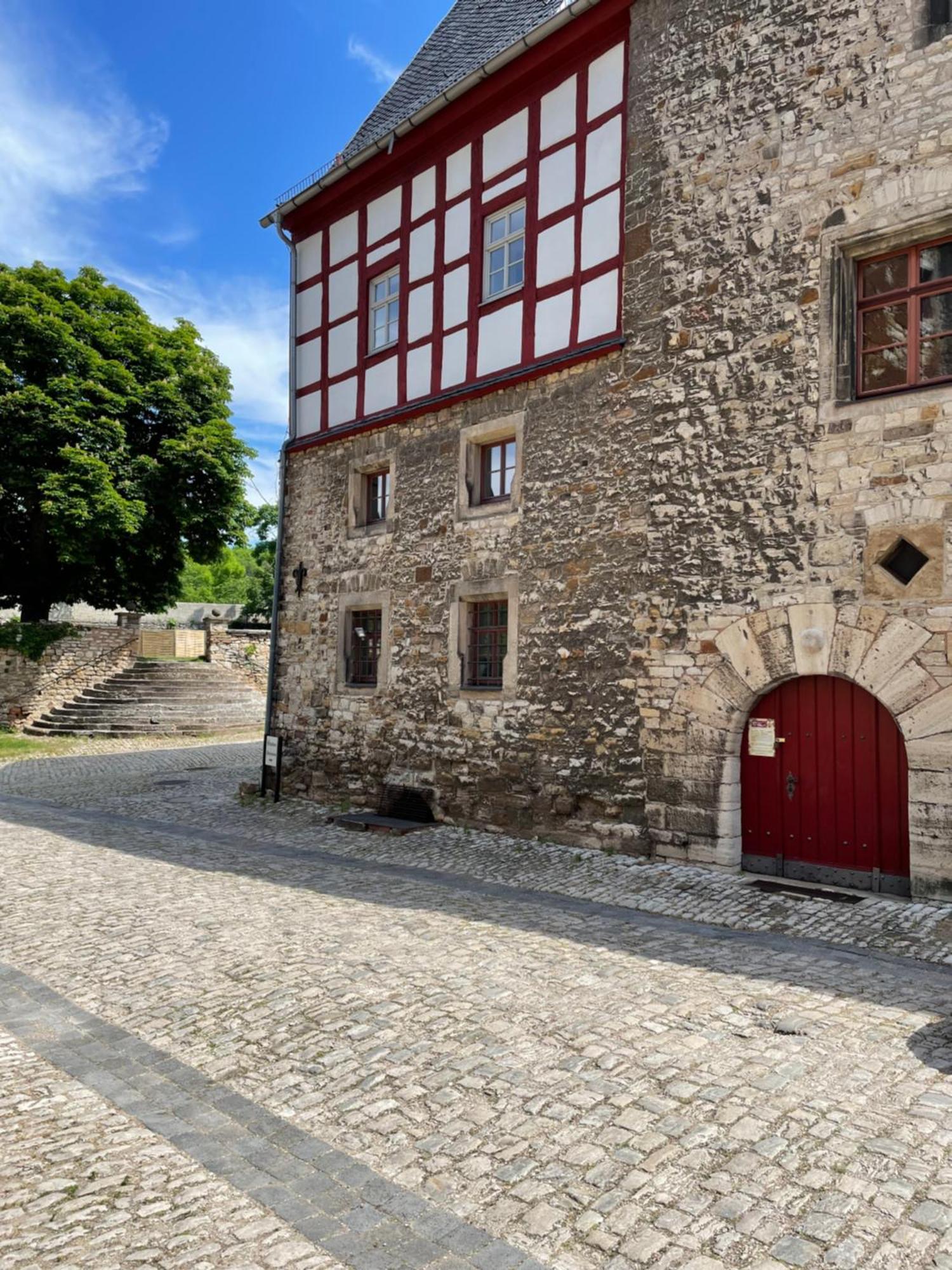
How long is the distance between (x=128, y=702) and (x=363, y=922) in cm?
1630

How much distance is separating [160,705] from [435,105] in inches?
578

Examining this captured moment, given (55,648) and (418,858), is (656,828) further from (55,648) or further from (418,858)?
(55,648)

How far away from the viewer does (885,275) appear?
7.16 m

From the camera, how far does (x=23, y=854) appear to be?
853 cm

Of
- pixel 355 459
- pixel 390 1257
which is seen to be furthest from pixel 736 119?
pixel 390 1257

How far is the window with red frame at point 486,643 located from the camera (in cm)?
991

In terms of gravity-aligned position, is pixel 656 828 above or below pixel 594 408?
Result: below

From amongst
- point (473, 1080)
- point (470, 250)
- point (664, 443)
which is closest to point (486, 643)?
point (664, 443)

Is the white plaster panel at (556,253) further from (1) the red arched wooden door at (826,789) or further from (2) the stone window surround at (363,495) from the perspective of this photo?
(1) the red arched wooden door at (826,789)

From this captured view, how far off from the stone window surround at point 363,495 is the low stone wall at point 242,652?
41.3ft

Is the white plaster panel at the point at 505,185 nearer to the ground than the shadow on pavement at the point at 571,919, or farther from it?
farther from it

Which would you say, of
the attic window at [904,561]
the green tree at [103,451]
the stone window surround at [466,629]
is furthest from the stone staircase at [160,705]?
the attic window at [904,561]

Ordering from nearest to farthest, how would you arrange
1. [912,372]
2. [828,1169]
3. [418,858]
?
1. [828,1169]
2. [912,372]
3. [418,858]

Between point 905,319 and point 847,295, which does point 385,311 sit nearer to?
point 847,295
